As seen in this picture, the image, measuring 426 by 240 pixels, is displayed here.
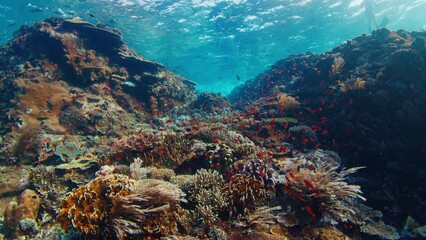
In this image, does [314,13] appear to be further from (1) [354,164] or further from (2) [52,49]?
(2) [52,49]

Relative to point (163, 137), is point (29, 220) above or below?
below

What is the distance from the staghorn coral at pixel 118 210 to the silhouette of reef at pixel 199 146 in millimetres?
18

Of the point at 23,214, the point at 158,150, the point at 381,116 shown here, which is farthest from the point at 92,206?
the point at 381,116

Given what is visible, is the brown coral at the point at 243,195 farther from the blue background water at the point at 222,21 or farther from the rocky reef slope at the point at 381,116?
the blue background water at the point at 222,21

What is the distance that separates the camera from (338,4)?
86.3ft

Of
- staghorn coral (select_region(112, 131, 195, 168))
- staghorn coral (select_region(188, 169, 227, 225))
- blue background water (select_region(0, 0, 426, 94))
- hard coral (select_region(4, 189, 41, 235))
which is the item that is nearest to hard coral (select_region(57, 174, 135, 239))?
staghorn coral (select_region(188, 169, 227, 225))

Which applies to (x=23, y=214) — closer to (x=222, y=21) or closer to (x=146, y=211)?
(x=146, y=211)

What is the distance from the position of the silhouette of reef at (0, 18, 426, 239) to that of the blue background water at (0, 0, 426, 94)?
6.56m

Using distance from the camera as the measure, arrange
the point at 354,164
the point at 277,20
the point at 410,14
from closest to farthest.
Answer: the point at 354,164
the point at 277,20
the point at 410,14

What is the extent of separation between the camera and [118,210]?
3.54 metres

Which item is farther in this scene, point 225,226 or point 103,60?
point 103,60

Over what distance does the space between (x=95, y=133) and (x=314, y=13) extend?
27.3m

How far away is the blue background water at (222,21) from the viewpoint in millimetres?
24609

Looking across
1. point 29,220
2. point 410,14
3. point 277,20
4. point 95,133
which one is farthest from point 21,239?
point 410,14
